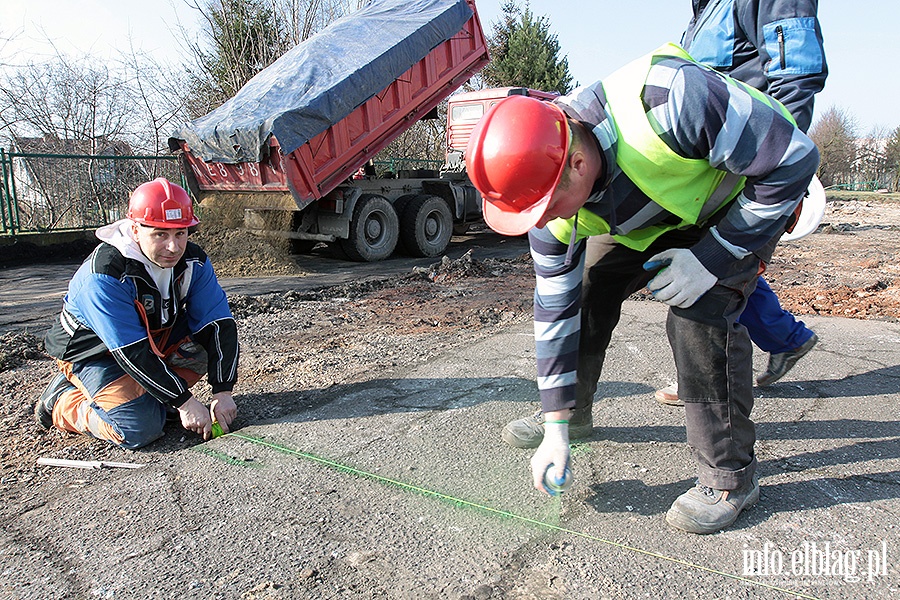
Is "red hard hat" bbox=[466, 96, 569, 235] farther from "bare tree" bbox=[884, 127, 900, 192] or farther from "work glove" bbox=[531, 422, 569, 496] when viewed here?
"bare tree" bbox=[884, 127, 900, 192]

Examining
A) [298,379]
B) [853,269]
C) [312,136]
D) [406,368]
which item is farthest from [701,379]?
[853,269]

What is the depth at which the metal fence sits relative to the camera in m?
9.96

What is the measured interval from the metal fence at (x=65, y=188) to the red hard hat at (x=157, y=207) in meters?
8.65

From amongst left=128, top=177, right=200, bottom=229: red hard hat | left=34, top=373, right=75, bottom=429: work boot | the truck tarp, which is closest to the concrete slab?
left=34, top=373, right=75, bottom=429: work boot

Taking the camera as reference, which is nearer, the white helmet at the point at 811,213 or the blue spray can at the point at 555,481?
the blue spray can at the point at 555,481

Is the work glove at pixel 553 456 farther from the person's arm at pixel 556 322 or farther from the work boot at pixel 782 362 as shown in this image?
the work boot at pixel 782 362

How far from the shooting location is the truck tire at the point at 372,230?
9359 mm

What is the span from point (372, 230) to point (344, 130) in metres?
1.80

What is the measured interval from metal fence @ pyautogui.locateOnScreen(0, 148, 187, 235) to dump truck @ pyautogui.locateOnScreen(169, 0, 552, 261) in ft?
10.6

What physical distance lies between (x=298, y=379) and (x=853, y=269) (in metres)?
7.22

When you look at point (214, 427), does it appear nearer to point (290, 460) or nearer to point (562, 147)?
point (290, 460)

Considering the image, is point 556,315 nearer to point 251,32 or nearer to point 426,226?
point 426,226

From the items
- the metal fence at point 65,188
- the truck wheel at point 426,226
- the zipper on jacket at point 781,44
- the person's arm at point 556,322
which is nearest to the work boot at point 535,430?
the person's arm at point 556,322

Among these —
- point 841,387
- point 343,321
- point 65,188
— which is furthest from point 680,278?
point 65,188
